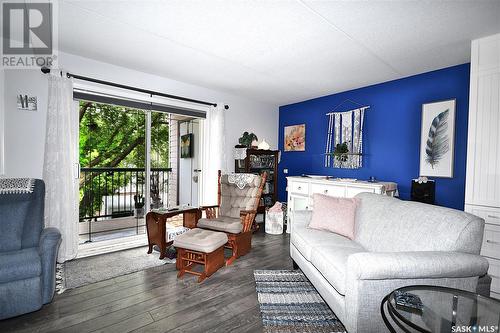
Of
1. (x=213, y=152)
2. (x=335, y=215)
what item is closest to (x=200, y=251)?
(x=335, y=215)

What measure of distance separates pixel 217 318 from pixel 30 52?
350 centimetres

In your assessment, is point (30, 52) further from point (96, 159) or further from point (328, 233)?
point (328, 233)

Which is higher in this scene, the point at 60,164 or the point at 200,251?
the point at 60,164

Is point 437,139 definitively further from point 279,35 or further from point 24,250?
point 24,250

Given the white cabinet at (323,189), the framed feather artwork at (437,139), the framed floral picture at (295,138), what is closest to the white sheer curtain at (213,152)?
the white cabinet at (323,189)

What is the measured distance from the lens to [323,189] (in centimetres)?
403

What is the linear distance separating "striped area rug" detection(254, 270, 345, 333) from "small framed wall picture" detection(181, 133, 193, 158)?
3.29 metres

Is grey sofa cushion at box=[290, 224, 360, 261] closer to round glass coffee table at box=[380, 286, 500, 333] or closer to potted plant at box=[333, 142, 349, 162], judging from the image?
round glass coffee table at box=[380, 286, 500, 333]

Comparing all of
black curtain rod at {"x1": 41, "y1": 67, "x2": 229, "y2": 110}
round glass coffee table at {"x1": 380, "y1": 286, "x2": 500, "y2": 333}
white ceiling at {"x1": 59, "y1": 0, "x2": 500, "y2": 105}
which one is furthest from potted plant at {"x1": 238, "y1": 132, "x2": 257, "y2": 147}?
round glass coffee table at {"x1": 380, "y1": 286, "x2": 500, "y2": 333}

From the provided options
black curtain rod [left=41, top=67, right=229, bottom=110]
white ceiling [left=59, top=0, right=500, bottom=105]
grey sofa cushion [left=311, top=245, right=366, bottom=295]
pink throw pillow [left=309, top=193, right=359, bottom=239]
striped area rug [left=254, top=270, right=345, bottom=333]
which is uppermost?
white ceiling [left=59, top=0, right=500, bottom=105]

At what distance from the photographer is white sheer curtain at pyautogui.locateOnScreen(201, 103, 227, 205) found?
4375 mm

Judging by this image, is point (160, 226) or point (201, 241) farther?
point (160, 226)

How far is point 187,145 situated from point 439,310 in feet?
16.0

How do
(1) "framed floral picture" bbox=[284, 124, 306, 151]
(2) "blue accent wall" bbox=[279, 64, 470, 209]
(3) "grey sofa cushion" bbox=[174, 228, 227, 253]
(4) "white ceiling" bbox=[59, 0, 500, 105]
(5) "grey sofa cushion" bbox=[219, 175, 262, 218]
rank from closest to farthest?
(4) "white ceiling" bbox=[59, 0, 500, 105] → (3) "grey sofa cushion" bbox=[174, 228, 227, 253] → (2) "blue accent wall" bbox=[279, 64, 470, 209] → (5) "grey sofa cushion" bbox=[219, 175, 262, 218] → (1) "framed floral picture" bbox=[284, 124, 306, 151]
